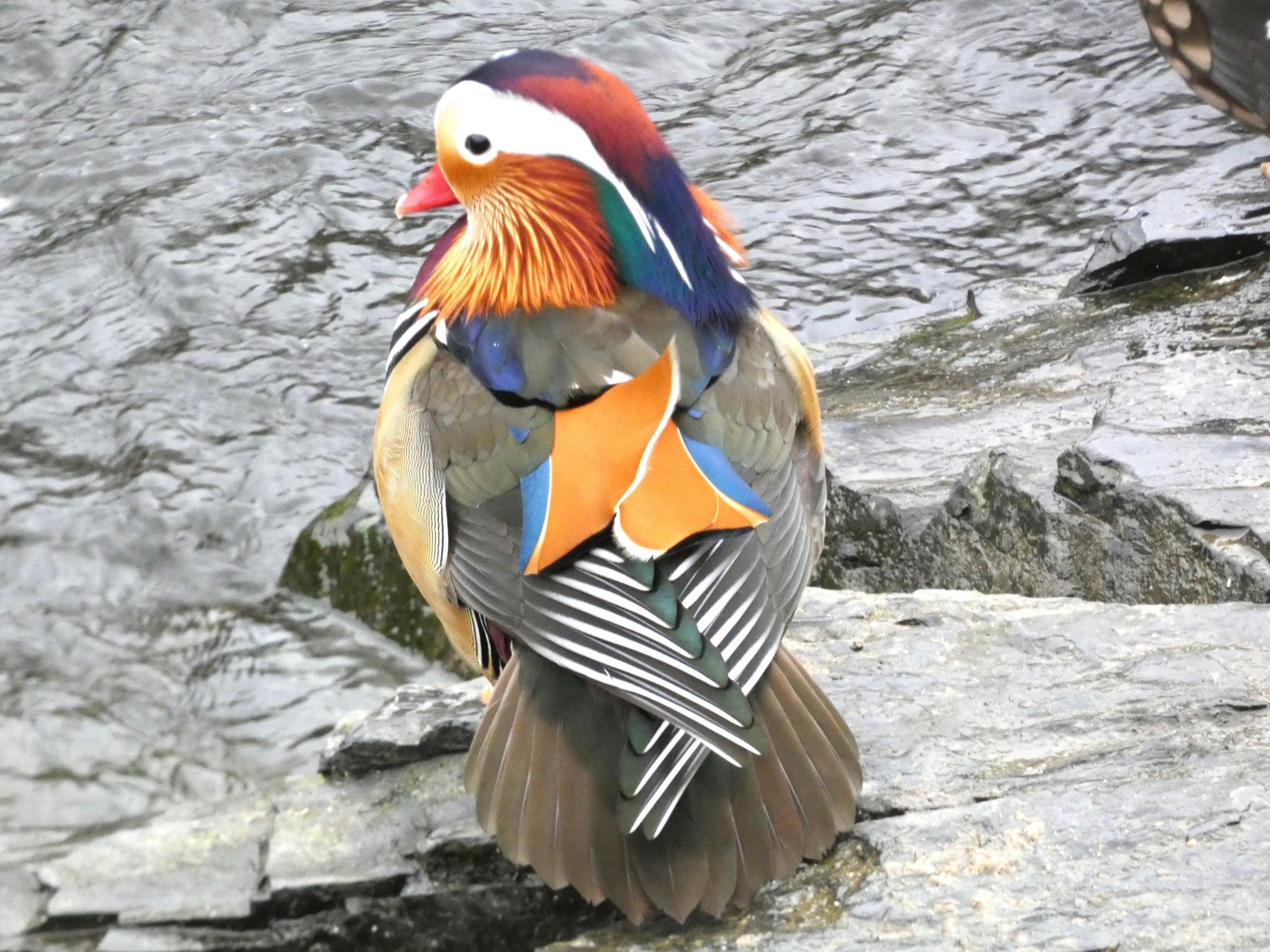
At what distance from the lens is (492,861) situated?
256 cm

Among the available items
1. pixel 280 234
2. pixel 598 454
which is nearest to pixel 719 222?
pixel 598 454

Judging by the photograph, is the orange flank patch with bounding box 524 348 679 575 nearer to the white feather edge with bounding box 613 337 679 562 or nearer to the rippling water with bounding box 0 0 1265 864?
the white feather edge with bounding box 613 337 679 562

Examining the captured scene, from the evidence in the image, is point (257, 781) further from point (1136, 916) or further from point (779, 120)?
point (779, 120)

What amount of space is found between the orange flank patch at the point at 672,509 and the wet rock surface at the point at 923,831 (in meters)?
0.61

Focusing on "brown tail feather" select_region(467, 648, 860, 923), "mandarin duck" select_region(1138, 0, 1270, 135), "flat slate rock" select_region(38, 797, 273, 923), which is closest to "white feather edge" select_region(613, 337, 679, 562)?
"brown tail feather" select_region(467, 648, 860, 923)

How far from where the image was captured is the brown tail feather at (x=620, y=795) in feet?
7.20

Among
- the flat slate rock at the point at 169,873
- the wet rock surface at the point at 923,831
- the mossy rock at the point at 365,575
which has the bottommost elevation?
the mossy rock at the point at 365,575

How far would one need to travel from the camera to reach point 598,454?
7.29 ft

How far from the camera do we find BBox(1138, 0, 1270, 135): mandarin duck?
421 cm

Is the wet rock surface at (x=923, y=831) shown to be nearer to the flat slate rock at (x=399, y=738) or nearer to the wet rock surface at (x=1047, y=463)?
the flat slate rock at (x=399, y=738)

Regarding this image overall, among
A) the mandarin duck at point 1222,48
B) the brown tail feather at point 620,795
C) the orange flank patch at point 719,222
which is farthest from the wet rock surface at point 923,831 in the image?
the mandarin duck at point 1222,48

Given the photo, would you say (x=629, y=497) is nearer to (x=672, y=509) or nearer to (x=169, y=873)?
(x=672, y=509)

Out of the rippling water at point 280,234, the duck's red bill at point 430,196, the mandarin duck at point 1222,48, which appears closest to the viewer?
the duck's red bill at point 430,196

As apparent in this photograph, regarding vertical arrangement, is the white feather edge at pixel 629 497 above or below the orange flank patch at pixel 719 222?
below
